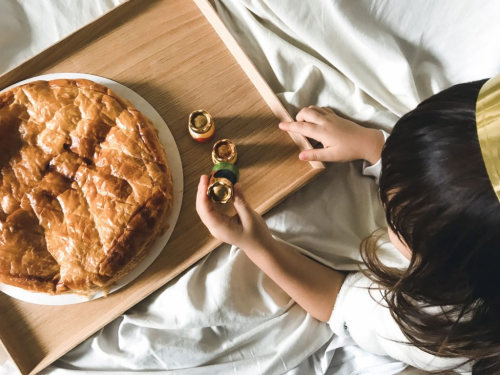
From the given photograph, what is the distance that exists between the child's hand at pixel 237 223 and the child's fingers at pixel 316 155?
0.17 metres

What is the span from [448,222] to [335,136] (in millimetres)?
378

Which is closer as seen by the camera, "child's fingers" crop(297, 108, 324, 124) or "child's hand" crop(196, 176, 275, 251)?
"child's hand" crop(196, 176, 275, 251)

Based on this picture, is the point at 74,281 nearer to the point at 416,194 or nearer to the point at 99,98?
the point at 99,98

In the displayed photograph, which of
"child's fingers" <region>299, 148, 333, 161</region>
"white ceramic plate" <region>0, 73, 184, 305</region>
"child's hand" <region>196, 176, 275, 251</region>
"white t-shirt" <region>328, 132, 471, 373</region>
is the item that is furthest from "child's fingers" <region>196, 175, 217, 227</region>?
"white t-shirt" <region>328, 132, 471, 373</region>

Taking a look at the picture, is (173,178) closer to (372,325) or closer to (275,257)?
(275,257)

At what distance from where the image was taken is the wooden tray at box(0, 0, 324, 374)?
866mm

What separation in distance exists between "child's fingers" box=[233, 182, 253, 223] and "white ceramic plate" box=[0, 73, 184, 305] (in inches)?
5.8

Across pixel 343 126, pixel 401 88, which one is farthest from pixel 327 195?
pixel 401 88

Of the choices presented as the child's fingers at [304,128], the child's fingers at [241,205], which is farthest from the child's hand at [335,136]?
the child's fingers at [241,205]

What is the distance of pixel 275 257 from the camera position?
2.78 ft

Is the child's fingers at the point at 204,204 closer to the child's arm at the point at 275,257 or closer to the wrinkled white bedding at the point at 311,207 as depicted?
the child's arm at the point at 275,257

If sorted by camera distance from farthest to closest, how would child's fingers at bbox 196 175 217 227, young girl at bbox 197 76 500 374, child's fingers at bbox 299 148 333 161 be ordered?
child's fingers at bbox 299 148 333 161 → child's fingers at bbox 196 175 217 227 → young girl at bbox 197 76 500 374

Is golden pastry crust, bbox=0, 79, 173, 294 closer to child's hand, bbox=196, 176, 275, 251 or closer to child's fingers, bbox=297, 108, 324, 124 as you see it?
child's hand, bbox=196, 176, 275, 251

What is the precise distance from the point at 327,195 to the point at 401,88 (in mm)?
289
